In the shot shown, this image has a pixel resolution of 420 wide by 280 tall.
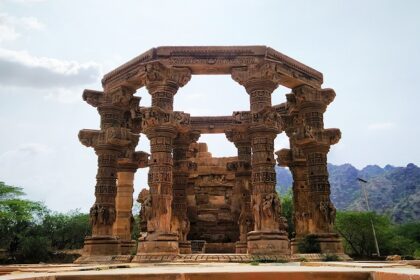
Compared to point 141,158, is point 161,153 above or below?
below

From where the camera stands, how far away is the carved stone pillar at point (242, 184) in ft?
47.3

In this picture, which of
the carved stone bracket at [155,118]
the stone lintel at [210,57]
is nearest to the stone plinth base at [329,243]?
the stone lintel at [210,57]

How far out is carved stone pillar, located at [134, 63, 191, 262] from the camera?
1043 centimetres

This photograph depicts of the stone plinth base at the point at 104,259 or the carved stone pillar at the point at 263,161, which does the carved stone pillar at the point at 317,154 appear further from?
the stone plinth base at the point at 104,259

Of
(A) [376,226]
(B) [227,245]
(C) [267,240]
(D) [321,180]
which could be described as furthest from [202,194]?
(A) [376,226]

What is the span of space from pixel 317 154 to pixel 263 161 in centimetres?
287

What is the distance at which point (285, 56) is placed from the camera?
40.7 ft

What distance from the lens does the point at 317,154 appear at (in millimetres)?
13039

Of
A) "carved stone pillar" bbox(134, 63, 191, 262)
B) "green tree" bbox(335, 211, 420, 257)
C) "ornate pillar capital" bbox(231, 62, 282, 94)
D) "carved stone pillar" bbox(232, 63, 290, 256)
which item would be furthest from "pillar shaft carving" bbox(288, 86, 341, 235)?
"green tree" bbox(335, 211, 420, 257)

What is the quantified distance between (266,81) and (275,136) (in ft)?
5.65

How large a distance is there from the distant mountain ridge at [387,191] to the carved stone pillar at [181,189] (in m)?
42.3

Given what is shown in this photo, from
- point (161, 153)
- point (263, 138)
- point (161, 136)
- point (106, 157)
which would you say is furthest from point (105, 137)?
point (263, 138)

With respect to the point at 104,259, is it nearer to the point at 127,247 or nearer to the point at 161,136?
the point at 127,247

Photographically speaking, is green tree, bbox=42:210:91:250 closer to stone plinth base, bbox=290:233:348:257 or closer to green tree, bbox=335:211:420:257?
green tree, bbox=335:211:420:257
